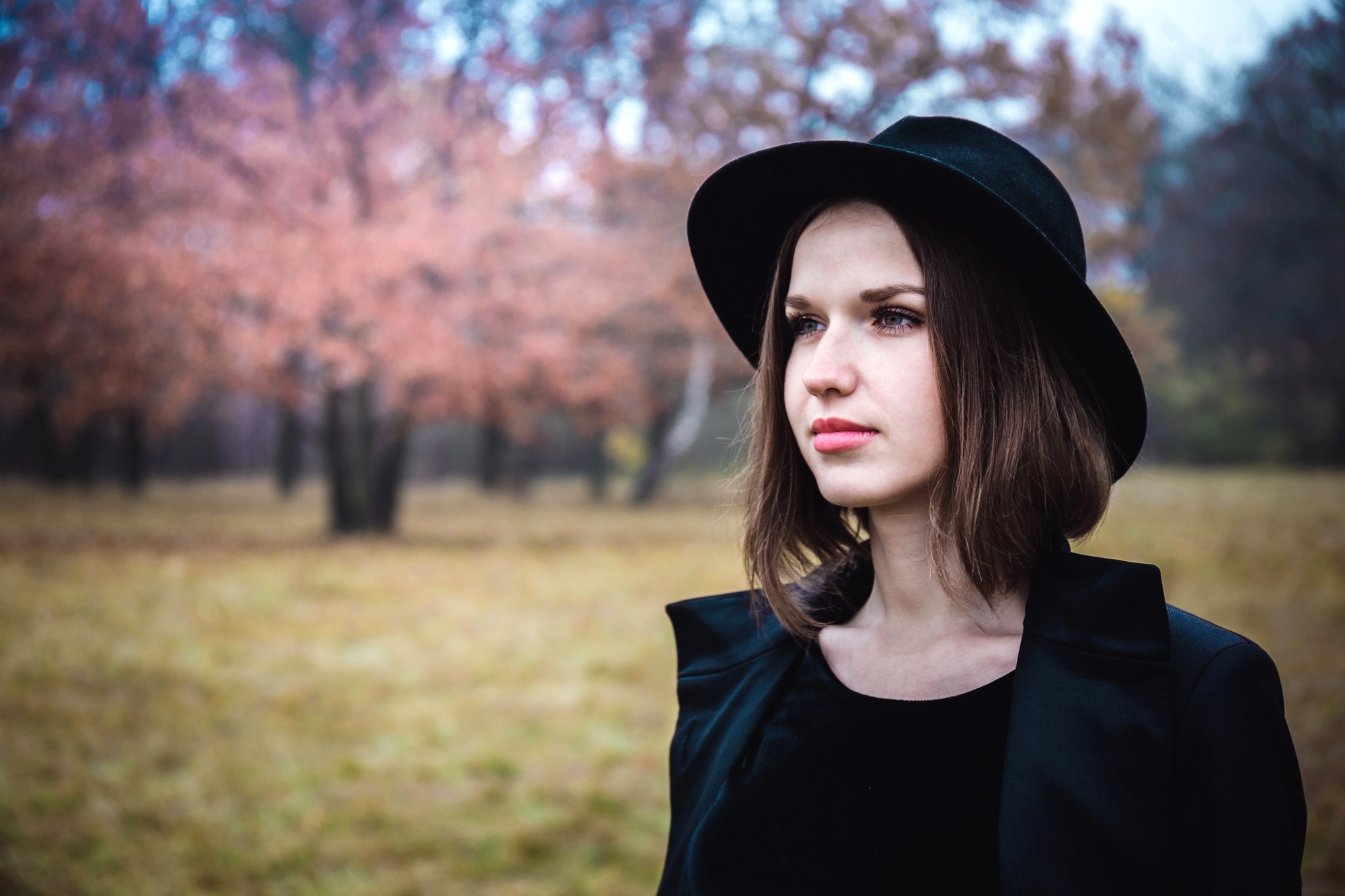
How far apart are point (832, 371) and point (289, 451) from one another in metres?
8.03

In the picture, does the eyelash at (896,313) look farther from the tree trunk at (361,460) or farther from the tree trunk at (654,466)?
the tree trunk at (654,466)

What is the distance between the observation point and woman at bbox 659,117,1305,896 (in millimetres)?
912

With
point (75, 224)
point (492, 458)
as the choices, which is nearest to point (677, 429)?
point (492, 458)

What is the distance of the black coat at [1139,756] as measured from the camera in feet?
2.92

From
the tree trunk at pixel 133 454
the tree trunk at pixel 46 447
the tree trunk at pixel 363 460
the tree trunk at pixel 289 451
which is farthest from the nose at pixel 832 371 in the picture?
the tree trunk at pixel 363 460

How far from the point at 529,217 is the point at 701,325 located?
2272mm

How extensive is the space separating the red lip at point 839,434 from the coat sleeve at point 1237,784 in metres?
0.47

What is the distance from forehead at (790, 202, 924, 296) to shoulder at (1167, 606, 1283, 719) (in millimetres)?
535

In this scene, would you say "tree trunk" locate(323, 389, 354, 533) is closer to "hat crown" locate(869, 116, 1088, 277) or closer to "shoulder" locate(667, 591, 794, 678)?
"shoulder" locate(667, 591, 794, 678)

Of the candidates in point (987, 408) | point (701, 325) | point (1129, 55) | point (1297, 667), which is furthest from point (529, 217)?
point (987, 408)

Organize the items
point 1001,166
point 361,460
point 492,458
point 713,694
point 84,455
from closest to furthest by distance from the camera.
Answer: point 1001,166
point 713,694
point 84,455
point 361,460
point 492,458

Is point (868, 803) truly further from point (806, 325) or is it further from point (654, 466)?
point (654, 466)

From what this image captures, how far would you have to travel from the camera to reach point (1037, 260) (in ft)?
3.39

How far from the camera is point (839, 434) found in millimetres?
1117
